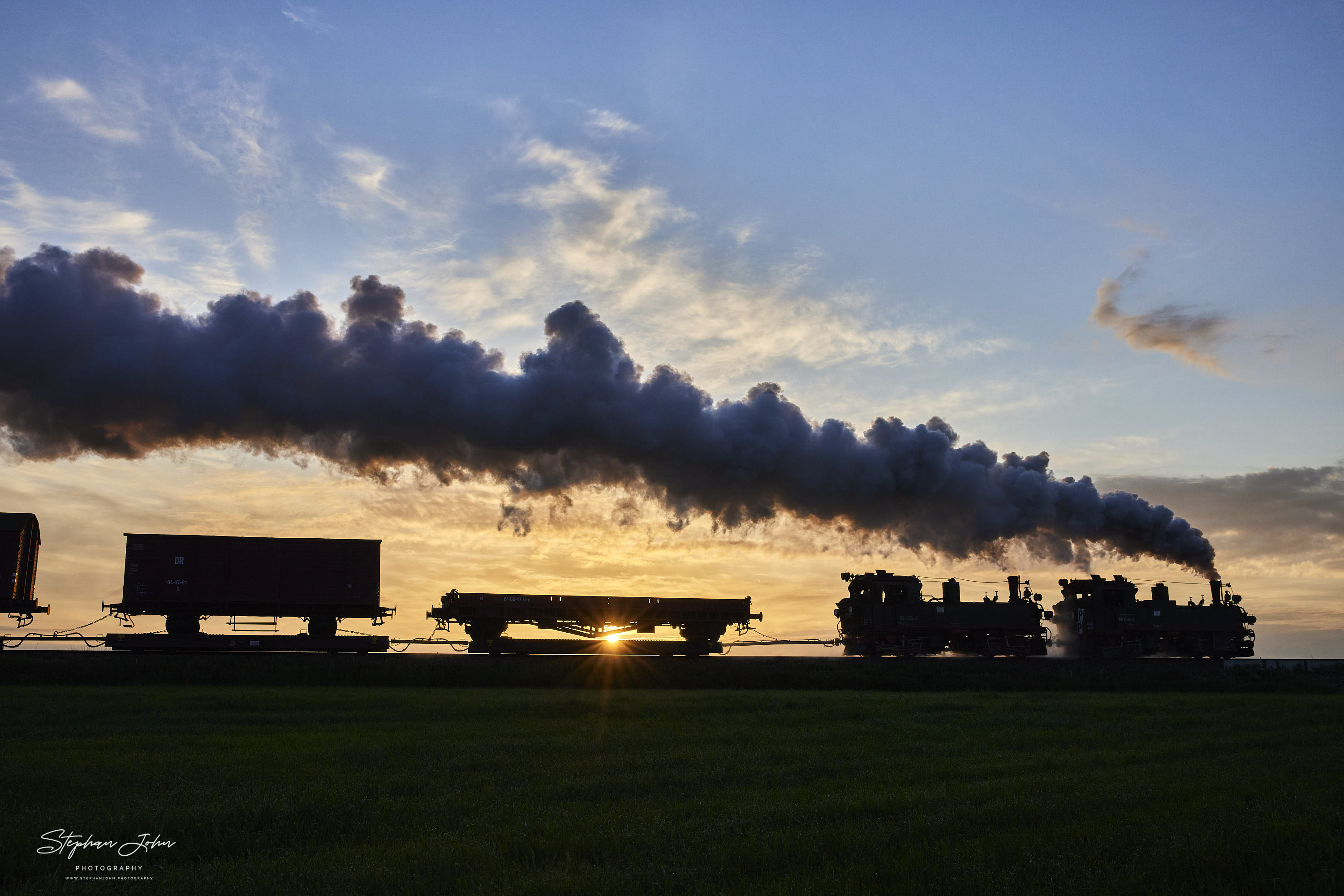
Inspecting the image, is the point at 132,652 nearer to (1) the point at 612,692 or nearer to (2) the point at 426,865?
(1) the point at 612,692

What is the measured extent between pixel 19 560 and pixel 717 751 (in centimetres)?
3777

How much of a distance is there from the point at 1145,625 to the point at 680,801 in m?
43.3

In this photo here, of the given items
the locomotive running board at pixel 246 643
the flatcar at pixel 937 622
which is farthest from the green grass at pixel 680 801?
the flatcar at pixel 937 622

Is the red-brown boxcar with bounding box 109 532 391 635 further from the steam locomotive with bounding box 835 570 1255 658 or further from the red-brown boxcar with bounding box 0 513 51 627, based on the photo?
the steam locomotive with bounding box 835 570 1255 658

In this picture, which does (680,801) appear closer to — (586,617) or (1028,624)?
(586,617)

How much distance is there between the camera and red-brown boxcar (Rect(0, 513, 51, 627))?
39.2 meters

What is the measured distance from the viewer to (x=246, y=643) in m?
39.5

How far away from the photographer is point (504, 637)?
42750 mm

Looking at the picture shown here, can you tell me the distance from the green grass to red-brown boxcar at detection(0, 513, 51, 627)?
22.3 meters

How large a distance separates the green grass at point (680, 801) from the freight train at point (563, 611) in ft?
61.9

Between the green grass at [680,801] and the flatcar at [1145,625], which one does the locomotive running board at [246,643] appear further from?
the flatcar at [1145,625]

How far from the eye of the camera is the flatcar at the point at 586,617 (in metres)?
42.3

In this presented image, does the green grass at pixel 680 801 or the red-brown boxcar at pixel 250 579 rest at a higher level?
the red-brown boxcar at pixel 250 579

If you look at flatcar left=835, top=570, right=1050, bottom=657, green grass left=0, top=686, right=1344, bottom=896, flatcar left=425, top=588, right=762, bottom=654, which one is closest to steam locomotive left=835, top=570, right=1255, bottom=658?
flatcar left=835, top=570, right=1050, bottom=657
